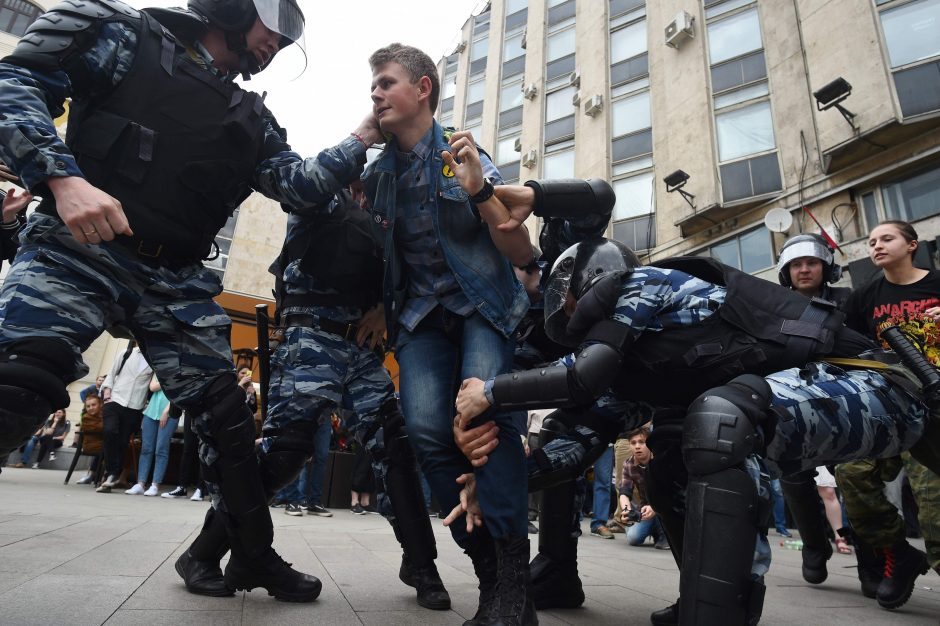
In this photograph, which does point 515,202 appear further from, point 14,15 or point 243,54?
point 14,15

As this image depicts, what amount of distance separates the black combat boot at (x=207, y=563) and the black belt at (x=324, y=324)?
84 cm

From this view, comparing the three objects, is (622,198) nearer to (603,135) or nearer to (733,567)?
(603,135)

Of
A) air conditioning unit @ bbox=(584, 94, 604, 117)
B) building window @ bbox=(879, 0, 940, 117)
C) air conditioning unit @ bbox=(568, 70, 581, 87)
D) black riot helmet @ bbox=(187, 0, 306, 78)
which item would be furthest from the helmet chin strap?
air conditioning unit @ bbox=(568, 70, 581, 87)

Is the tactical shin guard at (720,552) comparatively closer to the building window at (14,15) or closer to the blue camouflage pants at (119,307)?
the blue camouflage pants at (119,307)

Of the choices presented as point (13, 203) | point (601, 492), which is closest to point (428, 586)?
point (13, 203)

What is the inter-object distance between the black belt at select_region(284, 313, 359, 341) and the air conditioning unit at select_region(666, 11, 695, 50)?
16603 mm

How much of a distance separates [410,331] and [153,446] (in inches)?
256

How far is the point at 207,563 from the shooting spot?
6.65ft

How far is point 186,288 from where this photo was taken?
6.11ft

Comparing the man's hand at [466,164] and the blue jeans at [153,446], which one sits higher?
the man's hand at [466,164]

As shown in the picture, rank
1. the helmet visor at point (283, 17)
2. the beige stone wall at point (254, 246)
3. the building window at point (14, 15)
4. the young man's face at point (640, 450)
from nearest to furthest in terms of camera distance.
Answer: the helmet visor at point (283, 17) → the young man's face at point (640, 450) → the building window at point (14, 15) → the beige stone wall at point (254, 246)

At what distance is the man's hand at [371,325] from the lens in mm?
2557

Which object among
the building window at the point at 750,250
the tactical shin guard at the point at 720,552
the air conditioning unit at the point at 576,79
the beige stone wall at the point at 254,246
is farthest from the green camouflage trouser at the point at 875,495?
the beige stone wall at the point at 254,246

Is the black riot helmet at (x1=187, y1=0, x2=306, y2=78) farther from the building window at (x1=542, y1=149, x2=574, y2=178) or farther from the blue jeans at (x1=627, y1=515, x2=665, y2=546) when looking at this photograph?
the building window at (x1=542, y1=149, x2=574, y2=178)
